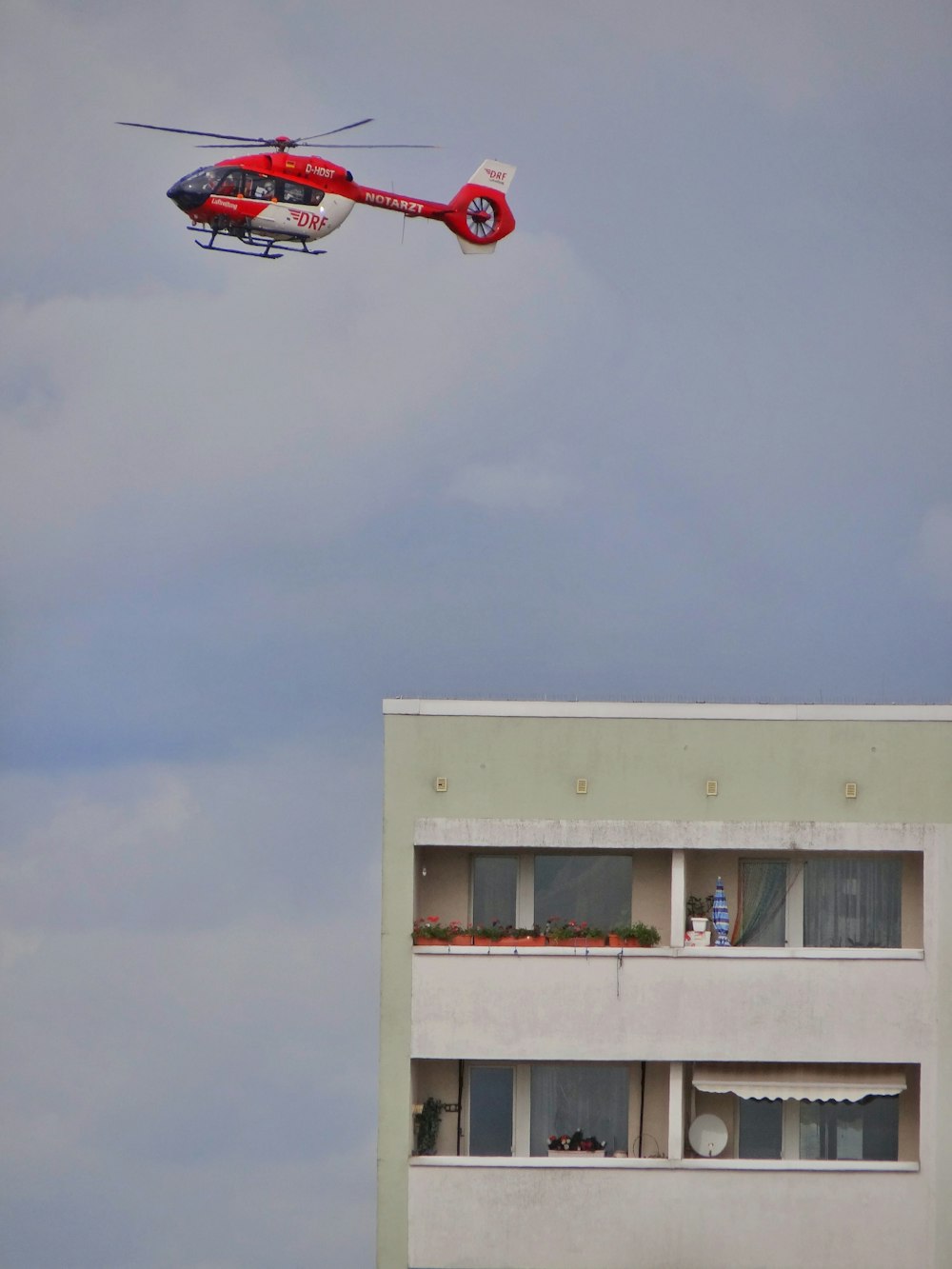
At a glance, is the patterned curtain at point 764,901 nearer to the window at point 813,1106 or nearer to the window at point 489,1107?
the window at point 813,1106

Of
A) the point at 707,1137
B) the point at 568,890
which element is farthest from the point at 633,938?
the point at 707,1137

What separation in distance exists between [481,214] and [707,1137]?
20.6 metres

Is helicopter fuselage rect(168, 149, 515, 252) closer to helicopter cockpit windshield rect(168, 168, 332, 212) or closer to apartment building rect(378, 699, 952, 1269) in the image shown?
helicopter cockpit windshield rect(168, 168, 332, 212)

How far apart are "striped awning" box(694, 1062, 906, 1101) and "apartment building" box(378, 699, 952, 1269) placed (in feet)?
0.12

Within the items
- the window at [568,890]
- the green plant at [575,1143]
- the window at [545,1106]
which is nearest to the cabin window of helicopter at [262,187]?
the window at [568,890]

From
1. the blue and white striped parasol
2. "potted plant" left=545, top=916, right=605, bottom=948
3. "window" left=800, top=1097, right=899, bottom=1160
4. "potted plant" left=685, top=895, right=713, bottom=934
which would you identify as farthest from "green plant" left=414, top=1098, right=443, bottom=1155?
"window" left=800, top=1097, right=899, bottom=1160

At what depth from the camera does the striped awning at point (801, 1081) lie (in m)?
26.8

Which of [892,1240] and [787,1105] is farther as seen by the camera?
[787,1105]

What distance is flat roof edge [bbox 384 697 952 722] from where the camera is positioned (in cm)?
2633

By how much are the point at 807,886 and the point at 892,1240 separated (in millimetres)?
5485

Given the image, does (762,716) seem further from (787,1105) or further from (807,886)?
(787,1105)

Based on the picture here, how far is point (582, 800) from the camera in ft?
87.0

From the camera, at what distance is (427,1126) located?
26.9 metres

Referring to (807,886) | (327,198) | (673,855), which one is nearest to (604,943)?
(673,855)
